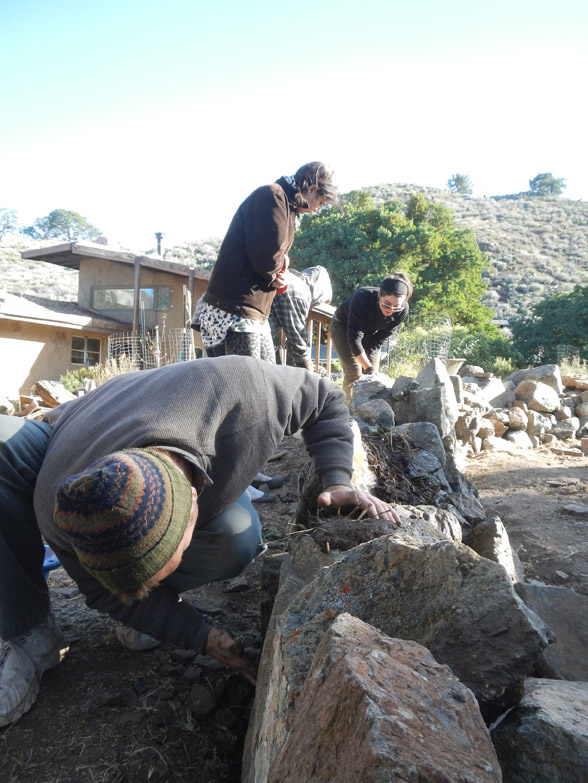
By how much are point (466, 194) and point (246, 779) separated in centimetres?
7895

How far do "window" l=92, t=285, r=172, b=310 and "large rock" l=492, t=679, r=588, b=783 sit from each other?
14.6m

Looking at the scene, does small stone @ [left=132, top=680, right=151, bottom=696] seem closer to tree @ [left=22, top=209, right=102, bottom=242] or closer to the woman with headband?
the woman with headband

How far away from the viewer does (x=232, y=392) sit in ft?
5.44

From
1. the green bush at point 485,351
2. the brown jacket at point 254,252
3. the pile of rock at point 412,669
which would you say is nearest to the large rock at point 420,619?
the pile of rock at point 412,669

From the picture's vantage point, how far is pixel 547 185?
73750 millimetres

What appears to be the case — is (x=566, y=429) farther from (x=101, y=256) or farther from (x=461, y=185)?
(x=461, y=185)

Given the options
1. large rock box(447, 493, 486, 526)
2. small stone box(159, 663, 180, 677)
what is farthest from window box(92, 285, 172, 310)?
small stone box(159, 663, 180, 677)

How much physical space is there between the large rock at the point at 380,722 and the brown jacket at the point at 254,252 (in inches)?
90.2

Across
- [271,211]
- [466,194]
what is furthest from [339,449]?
[466,194]

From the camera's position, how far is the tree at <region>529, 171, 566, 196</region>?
239 feet

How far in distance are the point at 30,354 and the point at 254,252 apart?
12461mm

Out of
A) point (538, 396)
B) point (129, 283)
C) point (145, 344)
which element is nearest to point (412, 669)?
point (538, 396)

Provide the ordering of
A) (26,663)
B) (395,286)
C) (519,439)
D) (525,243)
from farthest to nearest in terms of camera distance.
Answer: (525,243), (519,439), (395,286), (26,663)

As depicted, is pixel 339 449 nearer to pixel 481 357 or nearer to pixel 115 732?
pixel 115 732
